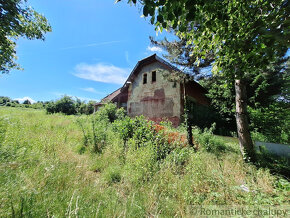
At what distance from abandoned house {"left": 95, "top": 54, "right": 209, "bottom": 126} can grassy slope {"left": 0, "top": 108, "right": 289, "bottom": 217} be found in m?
6.35

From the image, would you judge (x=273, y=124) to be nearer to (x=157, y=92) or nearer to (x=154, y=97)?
(x=157, y=92)

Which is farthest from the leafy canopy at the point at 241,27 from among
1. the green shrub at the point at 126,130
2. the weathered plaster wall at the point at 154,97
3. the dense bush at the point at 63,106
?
the dense bush at the point at 63,106

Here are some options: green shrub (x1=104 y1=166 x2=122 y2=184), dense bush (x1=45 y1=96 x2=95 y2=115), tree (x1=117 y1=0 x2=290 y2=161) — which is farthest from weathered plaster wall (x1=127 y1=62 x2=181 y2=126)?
dense bush (x1=45 y1=96 x2=95 y2=115)

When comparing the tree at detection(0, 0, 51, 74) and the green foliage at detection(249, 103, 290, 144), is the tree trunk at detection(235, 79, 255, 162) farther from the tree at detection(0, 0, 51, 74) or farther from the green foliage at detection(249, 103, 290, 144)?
the tree at detection(0, 0, 51, 74)

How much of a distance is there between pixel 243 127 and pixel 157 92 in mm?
7458

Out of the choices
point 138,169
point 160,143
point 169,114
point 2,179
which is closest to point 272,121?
point 169,114

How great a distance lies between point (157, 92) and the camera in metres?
10.7

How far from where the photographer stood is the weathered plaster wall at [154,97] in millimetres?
9633

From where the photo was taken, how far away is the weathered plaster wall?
963cm

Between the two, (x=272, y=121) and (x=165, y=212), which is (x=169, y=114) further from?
(x=165, y=212)

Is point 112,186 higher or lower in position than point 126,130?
lower

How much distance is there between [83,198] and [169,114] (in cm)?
861

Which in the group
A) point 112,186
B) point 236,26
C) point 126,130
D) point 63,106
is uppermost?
point 63,106

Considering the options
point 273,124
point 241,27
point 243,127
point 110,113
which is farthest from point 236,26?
point 110,113
